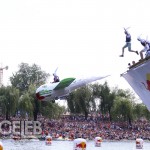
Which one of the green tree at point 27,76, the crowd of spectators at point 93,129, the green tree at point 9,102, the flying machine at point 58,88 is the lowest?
the crowd of spectators at point 93,129

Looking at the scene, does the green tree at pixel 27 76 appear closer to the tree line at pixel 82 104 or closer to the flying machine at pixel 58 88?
the tree line at pixel 82 104

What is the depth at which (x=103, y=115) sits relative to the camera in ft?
310

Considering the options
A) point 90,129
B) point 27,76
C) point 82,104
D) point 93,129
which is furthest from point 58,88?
point 27,76

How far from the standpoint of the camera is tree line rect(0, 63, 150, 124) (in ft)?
260

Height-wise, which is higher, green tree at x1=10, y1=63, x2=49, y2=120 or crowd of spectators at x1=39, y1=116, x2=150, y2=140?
green tree at x1=10, y1=63, x2=49, y2=120

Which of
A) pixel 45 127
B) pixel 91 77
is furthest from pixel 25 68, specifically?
pixel 91 77

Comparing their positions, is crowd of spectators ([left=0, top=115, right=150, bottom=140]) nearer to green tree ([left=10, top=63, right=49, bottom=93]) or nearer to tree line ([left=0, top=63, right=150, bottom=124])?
tree line ([left=0, top=63, right=150, bottom=124])

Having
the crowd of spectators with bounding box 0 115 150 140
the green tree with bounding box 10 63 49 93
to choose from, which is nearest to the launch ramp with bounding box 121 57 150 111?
the crowd of spectators with bounding box 0 115 150 140

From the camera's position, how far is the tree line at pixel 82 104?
79125mm

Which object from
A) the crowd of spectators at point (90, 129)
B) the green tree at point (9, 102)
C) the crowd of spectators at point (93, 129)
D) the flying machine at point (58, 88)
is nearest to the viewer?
the flying machine at point (58, 88)

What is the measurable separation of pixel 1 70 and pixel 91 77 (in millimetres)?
104024

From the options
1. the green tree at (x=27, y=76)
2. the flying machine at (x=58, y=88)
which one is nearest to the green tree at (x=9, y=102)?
the flying machine at (x=58, y=88)

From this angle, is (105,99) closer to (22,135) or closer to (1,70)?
(22,135)

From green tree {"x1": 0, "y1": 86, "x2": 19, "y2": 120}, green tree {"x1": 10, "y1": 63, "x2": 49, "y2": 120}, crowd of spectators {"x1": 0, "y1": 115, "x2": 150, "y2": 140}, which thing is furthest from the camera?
green tree {"x1": 10, "y1": 63, "x2": 49, "y2": 120}
